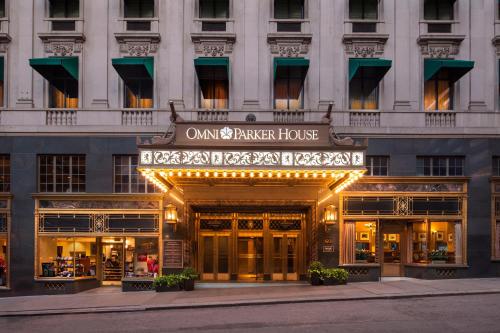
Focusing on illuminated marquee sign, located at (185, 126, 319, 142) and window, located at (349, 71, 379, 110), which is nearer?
illuminated marquee sign, located at (185, 126, 319, 142)

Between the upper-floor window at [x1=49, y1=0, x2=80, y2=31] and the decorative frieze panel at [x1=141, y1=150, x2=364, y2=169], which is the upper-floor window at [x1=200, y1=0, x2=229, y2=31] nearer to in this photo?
the upper-floor window at [x1=49, y1=0, x2=80, y2=31]

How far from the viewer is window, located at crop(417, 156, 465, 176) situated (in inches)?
791

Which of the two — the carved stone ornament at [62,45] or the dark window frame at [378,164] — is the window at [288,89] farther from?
the carved stone ornament at [62,45]

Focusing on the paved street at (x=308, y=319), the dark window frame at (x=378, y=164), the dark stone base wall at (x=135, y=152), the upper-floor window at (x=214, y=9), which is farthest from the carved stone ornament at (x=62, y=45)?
the dark window frame at (x=378, y=164)

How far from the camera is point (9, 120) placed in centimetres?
1986

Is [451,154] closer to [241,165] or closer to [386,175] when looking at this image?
[386,175]

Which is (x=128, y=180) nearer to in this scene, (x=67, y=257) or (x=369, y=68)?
(x=67, y=257)

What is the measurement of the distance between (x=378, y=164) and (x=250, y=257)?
7324mm

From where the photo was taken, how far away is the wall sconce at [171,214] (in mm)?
18875

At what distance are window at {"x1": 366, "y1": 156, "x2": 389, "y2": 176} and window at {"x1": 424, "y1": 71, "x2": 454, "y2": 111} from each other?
130 inches

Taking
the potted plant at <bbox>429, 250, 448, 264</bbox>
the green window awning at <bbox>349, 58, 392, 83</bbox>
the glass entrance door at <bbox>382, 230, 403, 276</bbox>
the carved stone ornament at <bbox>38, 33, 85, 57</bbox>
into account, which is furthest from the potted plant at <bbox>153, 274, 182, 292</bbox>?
the green window awning at <bbox>349, 58, 392, 83</bbox>

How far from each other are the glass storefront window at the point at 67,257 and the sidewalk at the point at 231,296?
1160 millimetres

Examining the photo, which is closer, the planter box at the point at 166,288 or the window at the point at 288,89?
the planter box at the point at 166,288

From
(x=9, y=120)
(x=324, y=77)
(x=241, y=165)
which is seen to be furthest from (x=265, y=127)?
(x=9, y=120)
